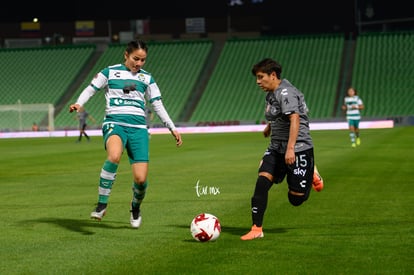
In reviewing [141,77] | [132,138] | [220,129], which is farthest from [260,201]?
[220,129]

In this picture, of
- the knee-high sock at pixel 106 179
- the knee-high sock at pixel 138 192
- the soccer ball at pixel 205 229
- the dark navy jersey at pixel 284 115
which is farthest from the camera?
the knee-high sock at pixel 138 192

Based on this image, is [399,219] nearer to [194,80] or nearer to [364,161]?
[364,161]

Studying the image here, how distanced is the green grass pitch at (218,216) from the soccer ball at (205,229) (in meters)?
0.09

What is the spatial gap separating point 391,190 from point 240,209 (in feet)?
12.7

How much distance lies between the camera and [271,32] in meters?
69.3

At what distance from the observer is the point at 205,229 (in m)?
9.34

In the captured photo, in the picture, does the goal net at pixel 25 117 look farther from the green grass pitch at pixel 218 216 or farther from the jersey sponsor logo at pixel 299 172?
the jersey sponsor logo at pixel 299 172

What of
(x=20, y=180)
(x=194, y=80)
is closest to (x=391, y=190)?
(x=20, y=180)

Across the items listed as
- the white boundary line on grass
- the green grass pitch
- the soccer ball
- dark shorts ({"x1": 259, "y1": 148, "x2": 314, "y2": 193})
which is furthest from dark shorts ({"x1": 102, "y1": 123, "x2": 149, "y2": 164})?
the white boundary line on grass

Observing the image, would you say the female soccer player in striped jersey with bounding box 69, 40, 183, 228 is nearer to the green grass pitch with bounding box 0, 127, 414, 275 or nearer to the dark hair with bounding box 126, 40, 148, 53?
the dark hair with bounding box 126, 40, 148, 53

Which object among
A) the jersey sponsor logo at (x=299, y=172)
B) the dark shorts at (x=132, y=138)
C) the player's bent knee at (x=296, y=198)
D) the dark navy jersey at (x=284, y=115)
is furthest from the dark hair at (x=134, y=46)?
the player's bent knee at (x=296, y=198)

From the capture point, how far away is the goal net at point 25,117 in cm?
6024

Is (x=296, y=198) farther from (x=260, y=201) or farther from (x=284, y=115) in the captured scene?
(x=284, y=115)

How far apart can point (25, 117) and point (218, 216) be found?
52.4 m
